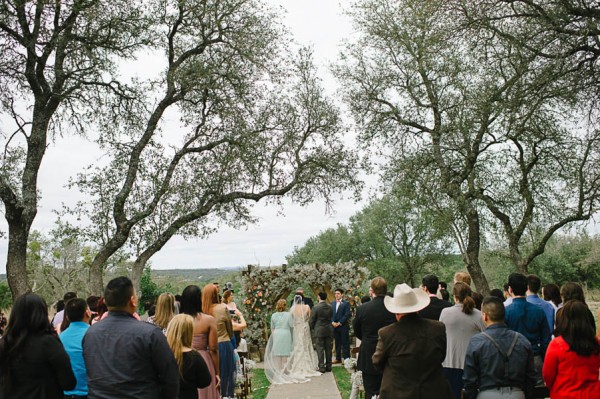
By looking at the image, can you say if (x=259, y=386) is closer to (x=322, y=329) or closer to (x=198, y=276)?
(x=322, y=329)

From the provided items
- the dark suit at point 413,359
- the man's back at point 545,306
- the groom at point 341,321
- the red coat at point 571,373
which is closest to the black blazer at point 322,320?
the groom at point 341,321

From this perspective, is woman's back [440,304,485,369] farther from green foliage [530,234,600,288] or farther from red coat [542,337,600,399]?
green foliage [530,234,600,288]

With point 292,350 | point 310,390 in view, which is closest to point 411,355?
point 310,390

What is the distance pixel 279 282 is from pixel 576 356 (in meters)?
14.1

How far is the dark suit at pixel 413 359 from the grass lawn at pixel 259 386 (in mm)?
7248

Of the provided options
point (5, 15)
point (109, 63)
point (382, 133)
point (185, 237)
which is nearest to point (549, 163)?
point (382, 133)

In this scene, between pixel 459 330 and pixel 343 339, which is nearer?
pixel 459 330

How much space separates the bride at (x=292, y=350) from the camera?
13.5 meters

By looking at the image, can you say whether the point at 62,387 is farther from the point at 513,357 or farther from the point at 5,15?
the point at 5,15

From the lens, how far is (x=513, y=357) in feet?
15.6

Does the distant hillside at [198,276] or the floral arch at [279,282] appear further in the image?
the distant hillside at [198,276]

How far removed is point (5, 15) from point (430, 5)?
1108 cm

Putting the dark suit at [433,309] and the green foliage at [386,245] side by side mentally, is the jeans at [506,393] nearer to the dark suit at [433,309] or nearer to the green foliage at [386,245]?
the dark suit at [433,309]

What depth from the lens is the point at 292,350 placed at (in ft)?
45.5
